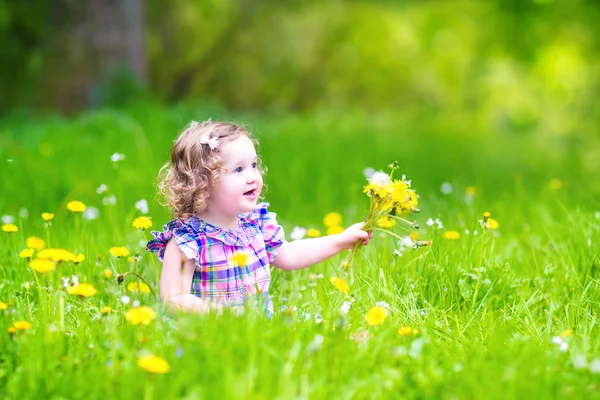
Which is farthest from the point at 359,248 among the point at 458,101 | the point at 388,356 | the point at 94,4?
the point at 458,101

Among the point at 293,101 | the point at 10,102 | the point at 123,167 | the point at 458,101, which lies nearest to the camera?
the point at 123,167

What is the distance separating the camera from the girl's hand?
2.61m

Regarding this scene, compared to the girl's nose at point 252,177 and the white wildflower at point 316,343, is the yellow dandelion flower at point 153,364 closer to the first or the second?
the white wildflower at point 316,343

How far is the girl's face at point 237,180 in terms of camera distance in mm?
2471

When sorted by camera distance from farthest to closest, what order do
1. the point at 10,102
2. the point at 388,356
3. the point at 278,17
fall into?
the point at 278,17 → the point at 10,102 → the point at 388,356

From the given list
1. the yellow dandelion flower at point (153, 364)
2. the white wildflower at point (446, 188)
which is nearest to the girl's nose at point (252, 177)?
the yellow dandelion flower at point (153, 364)

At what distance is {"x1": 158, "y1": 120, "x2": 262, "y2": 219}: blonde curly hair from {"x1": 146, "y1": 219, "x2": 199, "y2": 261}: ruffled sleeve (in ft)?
0.15

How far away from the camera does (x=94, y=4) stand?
8.37m

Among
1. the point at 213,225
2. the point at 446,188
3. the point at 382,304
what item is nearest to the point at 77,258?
the point at 213,225

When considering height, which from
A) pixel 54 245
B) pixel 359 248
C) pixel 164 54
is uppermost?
pixel 164 54

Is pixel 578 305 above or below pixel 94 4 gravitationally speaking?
below

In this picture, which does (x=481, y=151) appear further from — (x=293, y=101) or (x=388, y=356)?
(x=293, y=101)

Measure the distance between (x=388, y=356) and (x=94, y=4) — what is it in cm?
731

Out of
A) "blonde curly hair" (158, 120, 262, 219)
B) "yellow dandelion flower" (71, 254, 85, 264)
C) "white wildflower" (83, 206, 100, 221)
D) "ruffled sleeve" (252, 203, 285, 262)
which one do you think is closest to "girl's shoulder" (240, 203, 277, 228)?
"ruffled sleeve" (252, 203, 285, 262)
